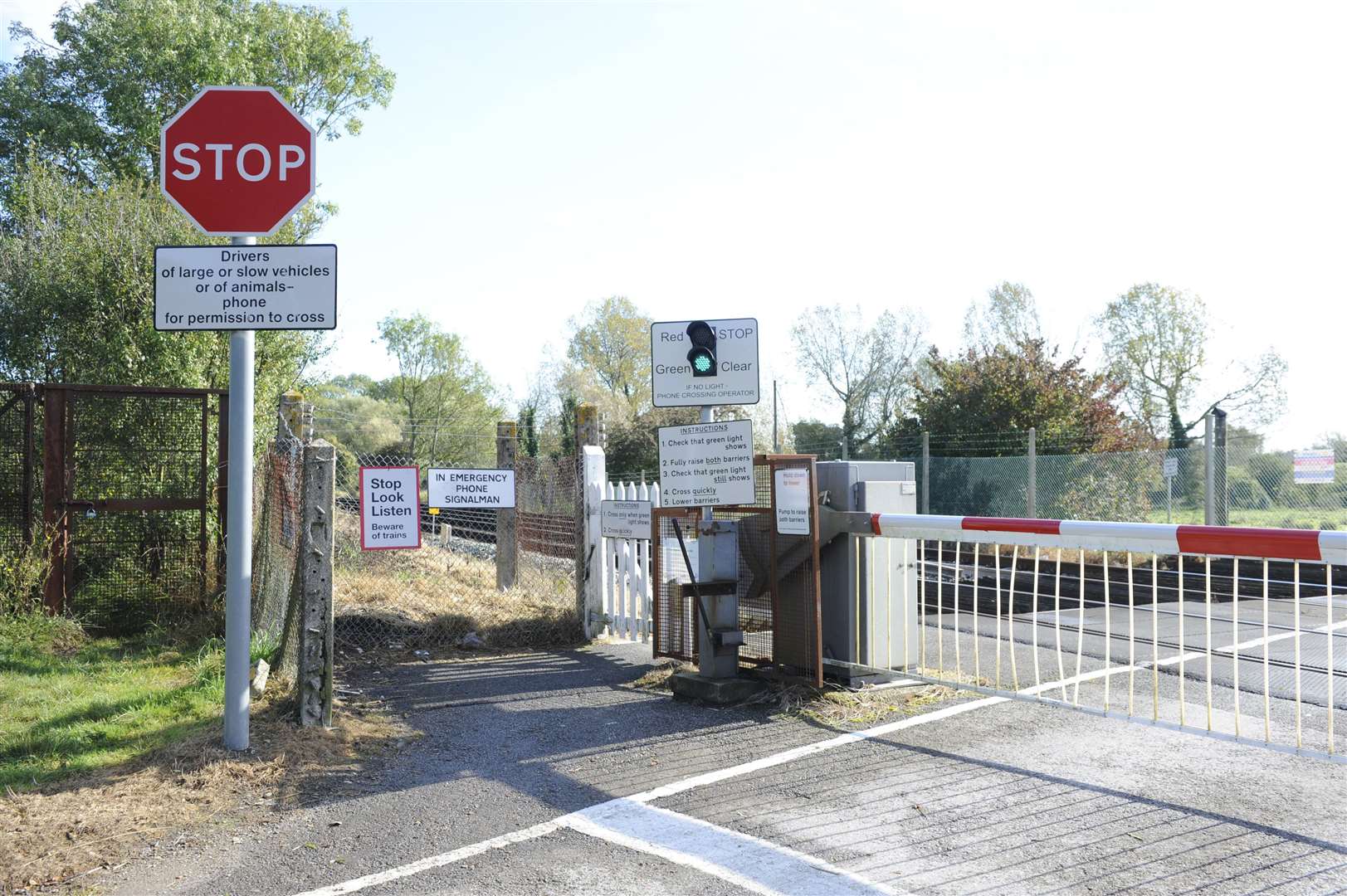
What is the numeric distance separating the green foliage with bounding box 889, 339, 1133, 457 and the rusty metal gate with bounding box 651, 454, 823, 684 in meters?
14.8

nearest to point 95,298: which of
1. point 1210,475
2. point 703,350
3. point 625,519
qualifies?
point 625,519

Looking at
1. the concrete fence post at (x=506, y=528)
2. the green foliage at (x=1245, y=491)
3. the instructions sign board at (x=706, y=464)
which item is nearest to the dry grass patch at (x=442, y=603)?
the concrete fence post at (x=506, y=528)

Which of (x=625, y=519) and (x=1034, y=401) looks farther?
(x=1034, y=401)

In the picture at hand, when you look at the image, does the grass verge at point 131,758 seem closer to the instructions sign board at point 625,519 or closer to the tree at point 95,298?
the instructions sign board at point 625,519

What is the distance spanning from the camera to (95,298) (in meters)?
13.6

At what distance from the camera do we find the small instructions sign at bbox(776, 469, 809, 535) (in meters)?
7.00

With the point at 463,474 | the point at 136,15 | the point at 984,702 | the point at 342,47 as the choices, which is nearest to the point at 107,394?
the point at 463,474

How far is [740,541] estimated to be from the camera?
7.60 metres

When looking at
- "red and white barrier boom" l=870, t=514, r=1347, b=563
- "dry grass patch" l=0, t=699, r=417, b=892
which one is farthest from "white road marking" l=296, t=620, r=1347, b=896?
"dry grass patch" l=0, t=699, r=417, b=892

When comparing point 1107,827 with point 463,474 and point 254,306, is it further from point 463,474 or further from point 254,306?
point 463,474

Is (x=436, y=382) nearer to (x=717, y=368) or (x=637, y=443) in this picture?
(x=637, y=443)

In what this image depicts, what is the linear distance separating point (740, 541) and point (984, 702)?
6.57 feet

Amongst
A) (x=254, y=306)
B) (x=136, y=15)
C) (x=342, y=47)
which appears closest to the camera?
(x=254, y=306)

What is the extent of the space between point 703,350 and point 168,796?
421 centimetres
